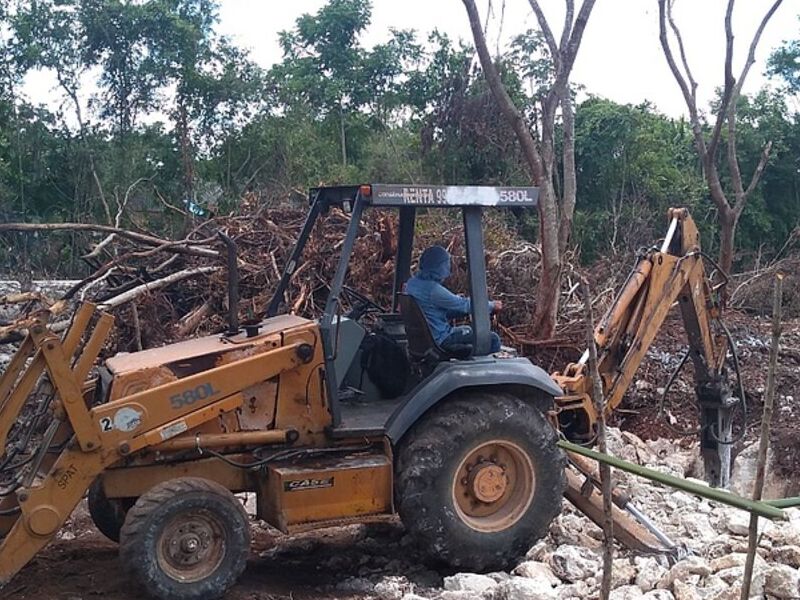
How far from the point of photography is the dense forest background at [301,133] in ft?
64.0

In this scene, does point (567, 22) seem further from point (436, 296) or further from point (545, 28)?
point (436, 296)

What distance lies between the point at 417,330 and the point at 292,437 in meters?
1.04

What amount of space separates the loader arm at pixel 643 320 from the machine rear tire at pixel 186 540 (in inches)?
132

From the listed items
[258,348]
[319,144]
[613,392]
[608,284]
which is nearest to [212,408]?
[258,348]

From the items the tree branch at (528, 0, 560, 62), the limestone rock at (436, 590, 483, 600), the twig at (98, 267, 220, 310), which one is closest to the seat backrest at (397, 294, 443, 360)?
the limestone rock at (436, 590, 483, 600)

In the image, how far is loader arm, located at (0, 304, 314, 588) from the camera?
5273 mm

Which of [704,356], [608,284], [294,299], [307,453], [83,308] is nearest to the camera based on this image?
[83,308]

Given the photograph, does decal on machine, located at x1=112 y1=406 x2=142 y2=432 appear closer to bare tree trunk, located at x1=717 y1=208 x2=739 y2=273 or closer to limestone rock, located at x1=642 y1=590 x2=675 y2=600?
limestone rock, located at x1=642 y1=590 x2=675 y2=600

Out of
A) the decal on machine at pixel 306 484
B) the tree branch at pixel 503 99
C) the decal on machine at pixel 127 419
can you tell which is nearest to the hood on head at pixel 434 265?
the decal on machine at pixel 306 484

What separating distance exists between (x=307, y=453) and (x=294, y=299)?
5.12 m

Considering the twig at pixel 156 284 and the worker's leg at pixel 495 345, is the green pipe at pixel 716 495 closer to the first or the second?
the worker's leg at pixel 495 345

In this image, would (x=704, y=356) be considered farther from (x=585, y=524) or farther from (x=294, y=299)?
(x=294, y=299)

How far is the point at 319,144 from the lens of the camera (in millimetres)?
22219

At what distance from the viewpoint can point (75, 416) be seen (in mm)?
5355
